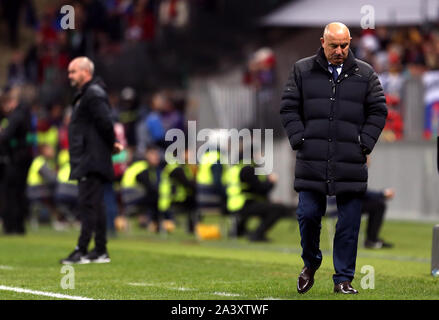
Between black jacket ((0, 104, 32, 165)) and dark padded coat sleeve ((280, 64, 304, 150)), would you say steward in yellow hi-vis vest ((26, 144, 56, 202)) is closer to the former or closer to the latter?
black jacket ((0, 104, 32, 165))

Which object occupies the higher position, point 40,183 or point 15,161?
point 15,161

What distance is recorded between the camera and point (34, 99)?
Result: 33812 millimetres

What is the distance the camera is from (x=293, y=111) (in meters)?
11.5

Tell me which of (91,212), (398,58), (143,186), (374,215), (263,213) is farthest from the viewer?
(398,58)

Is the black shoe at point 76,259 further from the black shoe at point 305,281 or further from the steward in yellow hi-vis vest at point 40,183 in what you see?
the steward in yellow hi-vis vest at point 40,183

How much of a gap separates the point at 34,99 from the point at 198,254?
1755 centimetres

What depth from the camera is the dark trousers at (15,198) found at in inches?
819

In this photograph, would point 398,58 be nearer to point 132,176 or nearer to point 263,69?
point 263,69

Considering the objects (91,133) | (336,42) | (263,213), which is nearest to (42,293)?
(336,42)

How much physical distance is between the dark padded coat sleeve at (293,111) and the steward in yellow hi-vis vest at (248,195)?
27.1 ft

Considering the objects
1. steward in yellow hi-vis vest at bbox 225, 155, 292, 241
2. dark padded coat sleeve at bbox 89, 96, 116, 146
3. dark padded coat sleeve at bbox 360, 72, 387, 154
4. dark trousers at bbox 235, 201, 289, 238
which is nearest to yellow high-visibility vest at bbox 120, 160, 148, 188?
steward in yellow hi-vis vest at bbox 225, 155, 292, 241

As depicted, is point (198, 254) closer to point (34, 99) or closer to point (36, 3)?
point (34, 99)

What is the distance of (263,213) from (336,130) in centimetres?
849

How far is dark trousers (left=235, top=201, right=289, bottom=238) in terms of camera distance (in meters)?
19.7
